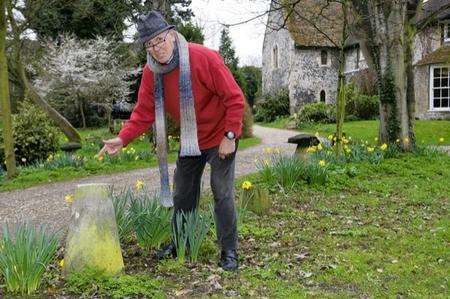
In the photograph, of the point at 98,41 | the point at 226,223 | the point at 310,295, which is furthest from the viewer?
the point at 98,41

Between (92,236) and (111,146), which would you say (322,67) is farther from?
(92,236)

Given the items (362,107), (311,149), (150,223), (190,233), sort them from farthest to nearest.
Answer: (362,107), (311,149), (150,223), (190,233)

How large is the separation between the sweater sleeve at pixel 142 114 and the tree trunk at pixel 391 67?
26.2ft

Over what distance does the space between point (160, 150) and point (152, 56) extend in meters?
0.80

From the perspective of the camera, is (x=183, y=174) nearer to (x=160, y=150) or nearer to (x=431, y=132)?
(x=160, y=150)

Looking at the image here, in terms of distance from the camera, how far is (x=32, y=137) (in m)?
13.9

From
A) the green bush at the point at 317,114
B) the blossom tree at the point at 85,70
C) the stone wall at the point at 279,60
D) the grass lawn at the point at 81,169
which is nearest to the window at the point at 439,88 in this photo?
the green bush at the point at 317,114

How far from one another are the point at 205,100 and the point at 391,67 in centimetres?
825

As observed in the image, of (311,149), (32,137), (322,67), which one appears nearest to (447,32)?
(322,67)

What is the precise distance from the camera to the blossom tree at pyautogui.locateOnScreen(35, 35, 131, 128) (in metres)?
30.2

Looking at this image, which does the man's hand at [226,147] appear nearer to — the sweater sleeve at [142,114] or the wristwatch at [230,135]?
the wristwatch at [230,135]

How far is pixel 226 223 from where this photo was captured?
4.49m

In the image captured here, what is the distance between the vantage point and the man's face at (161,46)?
4.11 meters

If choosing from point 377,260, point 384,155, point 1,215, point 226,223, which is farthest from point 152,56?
point 384,155
